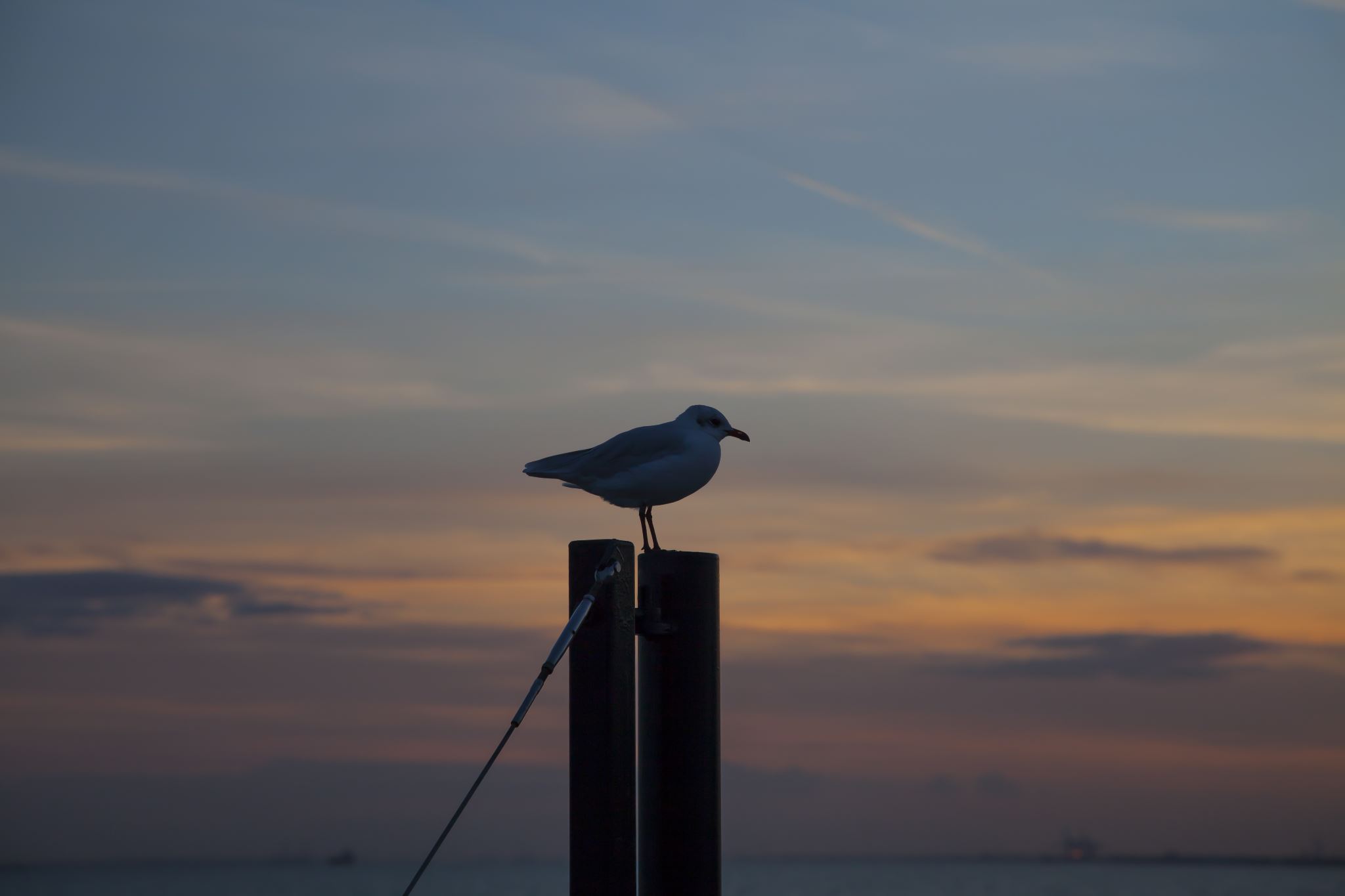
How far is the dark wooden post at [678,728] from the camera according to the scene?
7.15 meters

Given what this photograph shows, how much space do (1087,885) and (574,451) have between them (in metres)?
201

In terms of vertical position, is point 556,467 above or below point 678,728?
above

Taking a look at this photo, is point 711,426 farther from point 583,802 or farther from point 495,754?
point 495,754

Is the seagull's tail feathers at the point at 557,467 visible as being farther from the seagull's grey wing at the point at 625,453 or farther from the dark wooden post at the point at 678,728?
the dark wooden post at the point at 678,728

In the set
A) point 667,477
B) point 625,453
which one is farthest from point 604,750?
point 625,453

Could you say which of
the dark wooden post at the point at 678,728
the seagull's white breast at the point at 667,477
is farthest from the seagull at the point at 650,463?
the dark wooden post at the point at 678,728

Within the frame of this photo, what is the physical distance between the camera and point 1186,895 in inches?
7008

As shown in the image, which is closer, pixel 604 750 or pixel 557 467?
pixel 604 750

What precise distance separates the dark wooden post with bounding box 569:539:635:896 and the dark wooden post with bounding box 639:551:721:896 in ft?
1.09

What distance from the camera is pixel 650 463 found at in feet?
33.0

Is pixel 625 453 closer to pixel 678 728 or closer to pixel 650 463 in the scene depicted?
pixel 650 463

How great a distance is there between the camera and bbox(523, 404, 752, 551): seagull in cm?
999

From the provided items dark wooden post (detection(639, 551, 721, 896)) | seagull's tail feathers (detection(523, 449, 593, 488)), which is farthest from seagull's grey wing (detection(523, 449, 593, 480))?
dark wooden post (detection(639, 551, 721, 896))

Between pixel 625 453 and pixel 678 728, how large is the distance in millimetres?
3410
